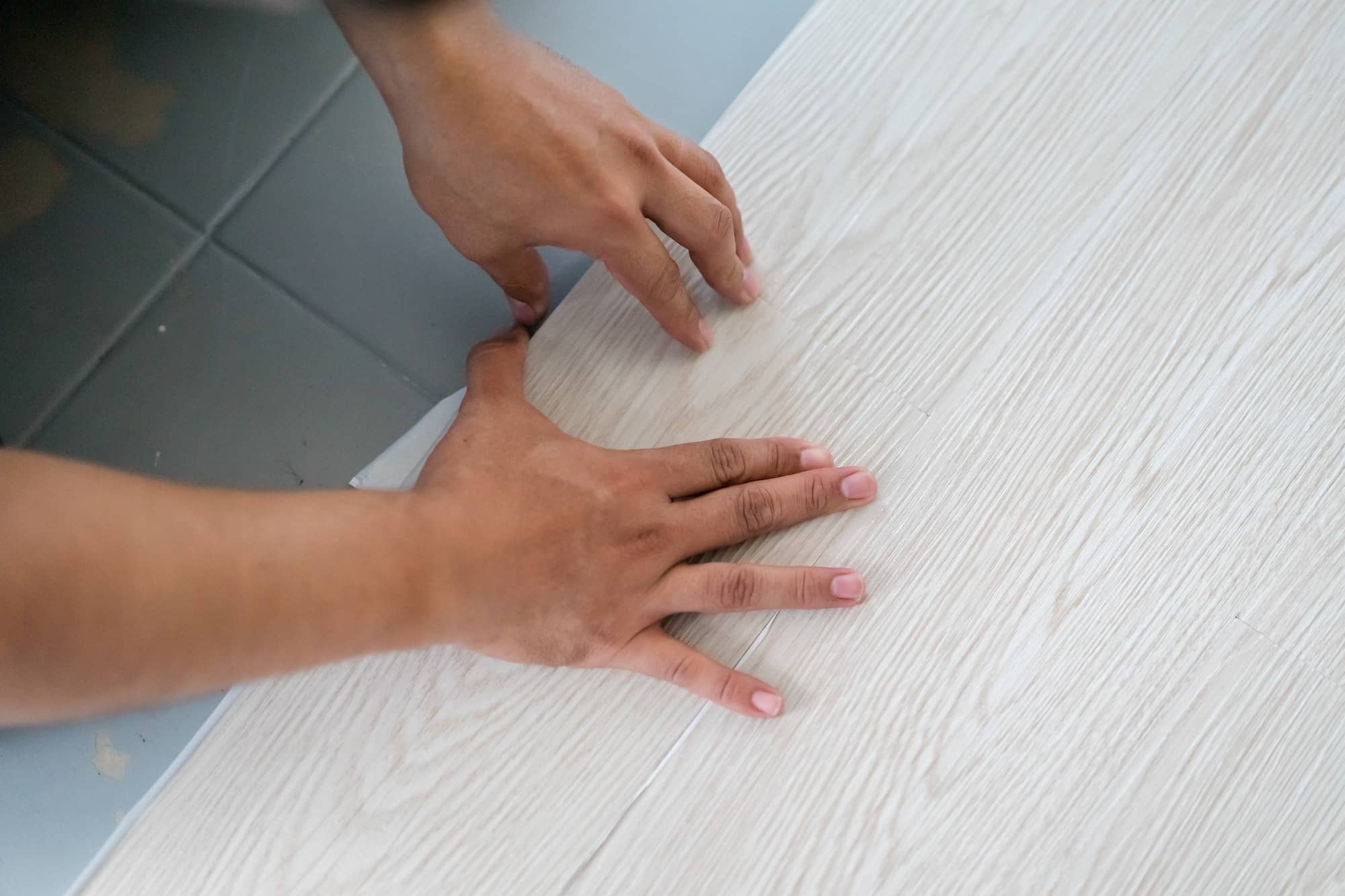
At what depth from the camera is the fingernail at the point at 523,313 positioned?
0.74 metres

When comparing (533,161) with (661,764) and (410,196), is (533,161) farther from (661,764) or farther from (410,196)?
(661,764)

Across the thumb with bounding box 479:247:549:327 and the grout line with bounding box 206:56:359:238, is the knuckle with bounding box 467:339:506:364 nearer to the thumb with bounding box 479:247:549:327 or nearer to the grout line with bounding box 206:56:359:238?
the thumb with bounding box 479:247:549:327

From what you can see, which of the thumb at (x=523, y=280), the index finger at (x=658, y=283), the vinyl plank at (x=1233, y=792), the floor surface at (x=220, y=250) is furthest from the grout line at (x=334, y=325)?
the vinyl plank at (x=1233, y=792)

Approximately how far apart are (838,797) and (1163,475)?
334 millimetres

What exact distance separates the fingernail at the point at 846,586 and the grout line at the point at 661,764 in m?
0.05

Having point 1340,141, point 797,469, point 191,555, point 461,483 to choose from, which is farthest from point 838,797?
point 1340,141

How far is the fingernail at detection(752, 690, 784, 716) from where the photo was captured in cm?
64

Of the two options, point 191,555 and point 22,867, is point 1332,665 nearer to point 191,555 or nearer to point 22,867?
point 191,555

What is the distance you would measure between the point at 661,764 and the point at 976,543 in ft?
0.93

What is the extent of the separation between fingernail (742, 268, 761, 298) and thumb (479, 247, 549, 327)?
0.16 m

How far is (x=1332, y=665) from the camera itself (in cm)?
64

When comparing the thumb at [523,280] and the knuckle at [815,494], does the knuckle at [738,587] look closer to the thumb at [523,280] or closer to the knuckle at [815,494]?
the knuckle at [815,494]

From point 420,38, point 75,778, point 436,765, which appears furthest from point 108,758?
point 420,38

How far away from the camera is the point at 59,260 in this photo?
32.9 inches
